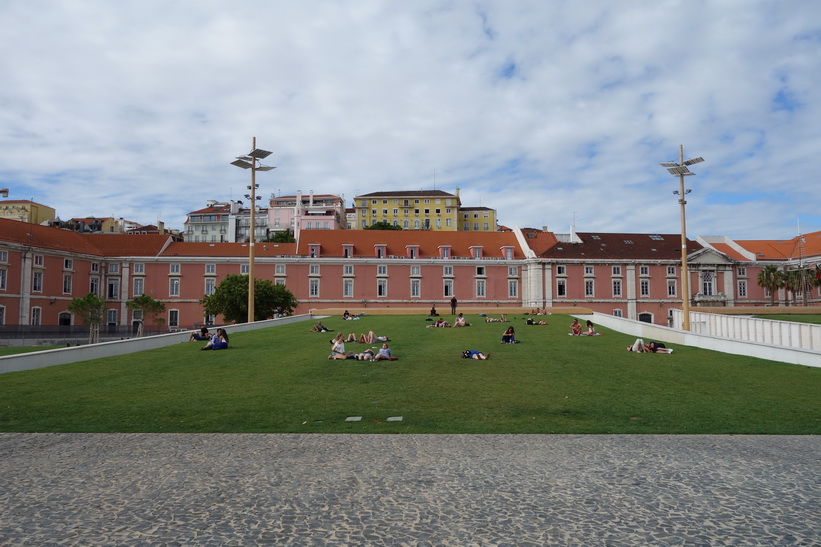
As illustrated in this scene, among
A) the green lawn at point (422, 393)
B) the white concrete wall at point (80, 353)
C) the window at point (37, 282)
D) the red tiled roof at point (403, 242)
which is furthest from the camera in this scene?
the red tiled roof at point (403, 242)

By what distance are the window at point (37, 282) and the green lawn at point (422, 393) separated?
148ft

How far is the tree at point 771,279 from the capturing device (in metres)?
63.9

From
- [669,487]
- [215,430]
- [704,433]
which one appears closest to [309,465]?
[215,430]

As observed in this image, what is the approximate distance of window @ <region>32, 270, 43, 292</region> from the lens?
186 ft

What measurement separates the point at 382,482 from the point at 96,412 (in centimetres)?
764

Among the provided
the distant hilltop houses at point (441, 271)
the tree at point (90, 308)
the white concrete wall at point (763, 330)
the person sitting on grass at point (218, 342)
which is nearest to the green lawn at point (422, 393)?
the person sitting on grass at point (218, 342)

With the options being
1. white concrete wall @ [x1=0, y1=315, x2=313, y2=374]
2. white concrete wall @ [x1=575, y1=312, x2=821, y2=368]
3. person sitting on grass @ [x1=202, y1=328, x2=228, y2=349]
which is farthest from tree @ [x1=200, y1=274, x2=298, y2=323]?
white concrete wall @ [x1=575, y1=312, x2=821, y2=368]

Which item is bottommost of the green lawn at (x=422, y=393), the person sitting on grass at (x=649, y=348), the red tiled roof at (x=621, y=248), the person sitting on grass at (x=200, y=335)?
the green lawn at (x=422, y=393)

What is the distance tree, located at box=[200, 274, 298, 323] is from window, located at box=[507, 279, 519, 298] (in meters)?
27.2

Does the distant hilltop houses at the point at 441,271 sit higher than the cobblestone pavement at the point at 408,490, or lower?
higher

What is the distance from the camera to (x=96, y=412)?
11.7m

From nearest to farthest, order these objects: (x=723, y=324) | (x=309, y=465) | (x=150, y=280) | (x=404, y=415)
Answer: (x=309, y=465) < (x=404, y=415) < (x=723, y=324) < (x=150, y=280)

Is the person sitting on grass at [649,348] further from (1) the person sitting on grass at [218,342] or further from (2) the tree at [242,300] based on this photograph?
(2) the tree at [242,300]

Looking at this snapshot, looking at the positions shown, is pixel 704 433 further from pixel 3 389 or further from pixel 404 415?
pixel 3 389
